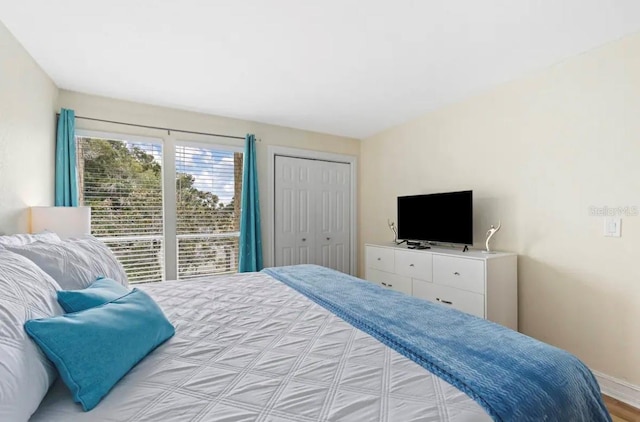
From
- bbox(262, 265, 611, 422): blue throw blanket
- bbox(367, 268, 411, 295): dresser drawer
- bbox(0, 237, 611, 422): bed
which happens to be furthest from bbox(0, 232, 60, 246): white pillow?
bbox(367, 268, 411, 295): dresser drawer

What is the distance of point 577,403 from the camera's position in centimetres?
99

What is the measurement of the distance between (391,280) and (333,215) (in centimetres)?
144

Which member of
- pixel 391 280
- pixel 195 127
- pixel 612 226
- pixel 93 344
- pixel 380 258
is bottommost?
pixel 391 280

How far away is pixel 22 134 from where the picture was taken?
7.36ft

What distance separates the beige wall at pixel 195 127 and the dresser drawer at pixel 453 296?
196 centimetres

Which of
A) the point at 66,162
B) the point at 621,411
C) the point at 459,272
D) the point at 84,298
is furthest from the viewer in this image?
the point at 66,162

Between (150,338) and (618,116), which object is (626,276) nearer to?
(618,116)

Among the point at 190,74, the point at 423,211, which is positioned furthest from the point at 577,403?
the point at 190,74

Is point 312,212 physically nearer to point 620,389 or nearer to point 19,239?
point 19,239

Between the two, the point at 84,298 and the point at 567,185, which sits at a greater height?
the point at 567,185

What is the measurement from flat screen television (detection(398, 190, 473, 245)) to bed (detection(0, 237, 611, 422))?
5.46 ft

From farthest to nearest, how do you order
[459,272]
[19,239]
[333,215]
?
[333,215], [459,272], [19,239]

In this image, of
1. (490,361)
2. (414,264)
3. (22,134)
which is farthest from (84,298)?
(414,264)

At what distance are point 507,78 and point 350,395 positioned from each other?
117 inches
